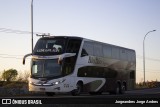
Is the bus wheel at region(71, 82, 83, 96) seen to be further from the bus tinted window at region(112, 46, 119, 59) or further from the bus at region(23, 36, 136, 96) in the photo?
the bus tinted window at region(112, 46, 119, 59)

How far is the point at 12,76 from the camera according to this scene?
3846 inches

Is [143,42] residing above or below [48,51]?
above

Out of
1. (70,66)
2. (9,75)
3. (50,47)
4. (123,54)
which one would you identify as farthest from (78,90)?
(9,75)

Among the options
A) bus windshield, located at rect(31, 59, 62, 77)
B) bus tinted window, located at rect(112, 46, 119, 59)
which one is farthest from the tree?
bus windshield, located at rect(31, 59, 62, 77)

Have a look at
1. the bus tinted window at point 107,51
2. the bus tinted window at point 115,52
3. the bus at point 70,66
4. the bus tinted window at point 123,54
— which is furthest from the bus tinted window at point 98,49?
the bus tinted window at point 123,54

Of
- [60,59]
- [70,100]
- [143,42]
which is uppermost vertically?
[143,42]

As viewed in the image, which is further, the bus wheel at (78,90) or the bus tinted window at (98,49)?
the bus tinted window at (98,49)

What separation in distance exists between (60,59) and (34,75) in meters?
2.25

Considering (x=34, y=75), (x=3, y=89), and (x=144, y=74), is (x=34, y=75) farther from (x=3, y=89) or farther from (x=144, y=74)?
(x=144, y=74)

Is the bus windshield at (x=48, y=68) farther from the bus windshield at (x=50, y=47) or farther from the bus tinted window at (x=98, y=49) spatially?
the bus tinted window at (x=98, y=49)

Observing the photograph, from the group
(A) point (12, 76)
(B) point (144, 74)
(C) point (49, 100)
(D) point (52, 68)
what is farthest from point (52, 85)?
(A) point (12, 76)

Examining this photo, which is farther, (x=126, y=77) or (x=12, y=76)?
(x=12, y=76)

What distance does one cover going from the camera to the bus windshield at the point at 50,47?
26906 millimetres

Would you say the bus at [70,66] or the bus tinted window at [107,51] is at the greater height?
the bus tinted window at [107,51]
